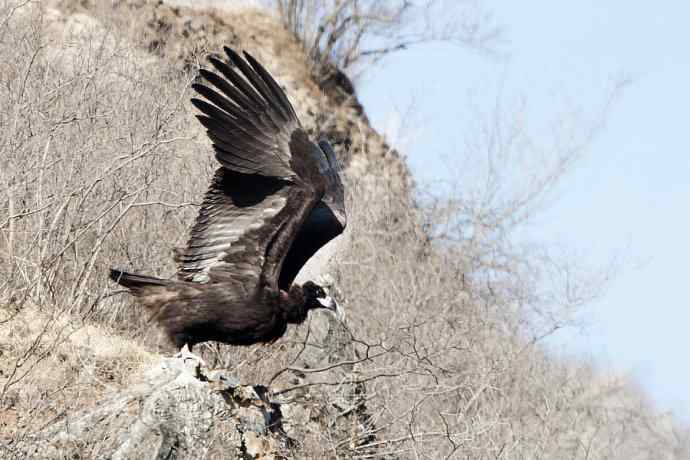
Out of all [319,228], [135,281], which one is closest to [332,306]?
[319,228]

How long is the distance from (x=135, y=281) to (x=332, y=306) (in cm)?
180

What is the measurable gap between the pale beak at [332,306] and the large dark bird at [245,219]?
471mm

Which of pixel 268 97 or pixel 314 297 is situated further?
pixel 314 297

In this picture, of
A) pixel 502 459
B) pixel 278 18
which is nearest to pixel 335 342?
pixel 502 459

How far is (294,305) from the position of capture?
8305 mm

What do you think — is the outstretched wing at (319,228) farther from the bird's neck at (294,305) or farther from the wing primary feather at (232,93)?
the wing primary feather at (232,93)

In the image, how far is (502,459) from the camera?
9.01 metres

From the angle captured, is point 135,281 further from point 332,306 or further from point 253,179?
point 332,306

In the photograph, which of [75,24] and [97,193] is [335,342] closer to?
[97,193]

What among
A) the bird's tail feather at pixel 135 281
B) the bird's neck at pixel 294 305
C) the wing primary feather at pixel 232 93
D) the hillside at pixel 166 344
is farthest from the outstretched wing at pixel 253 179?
the hillside at pixel 166 344

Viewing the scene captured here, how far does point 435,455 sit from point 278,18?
46.1 ft

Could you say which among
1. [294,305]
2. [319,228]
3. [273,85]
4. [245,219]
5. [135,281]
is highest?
[273,85]

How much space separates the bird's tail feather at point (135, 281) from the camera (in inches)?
314

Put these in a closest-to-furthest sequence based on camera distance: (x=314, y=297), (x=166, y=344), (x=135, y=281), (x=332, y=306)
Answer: (x=135, y=281) → (x=166, y=344) → (x=314, y=297) → (x=332, y=306)
